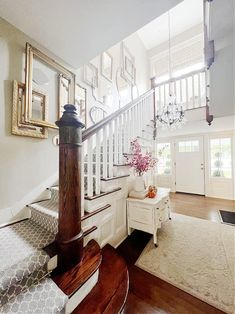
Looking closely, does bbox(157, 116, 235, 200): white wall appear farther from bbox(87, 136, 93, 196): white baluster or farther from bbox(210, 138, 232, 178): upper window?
bbox(87, 136, 93, 196): white baluster

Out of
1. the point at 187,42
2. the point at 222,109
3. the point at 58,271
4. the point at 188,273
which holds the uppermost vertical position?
the point at 187,42

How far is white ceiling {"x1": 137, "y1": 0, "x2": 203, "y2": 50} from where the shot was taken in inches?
163

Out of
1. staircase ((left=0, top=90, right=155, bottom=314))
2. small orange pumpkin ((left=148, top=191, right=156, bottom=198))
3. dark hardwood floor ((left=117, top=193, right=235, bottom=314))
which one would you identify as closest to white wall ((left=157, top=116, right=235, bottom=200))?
small orange pumpkin ((left=148, top=191, right=156, bottom=198))

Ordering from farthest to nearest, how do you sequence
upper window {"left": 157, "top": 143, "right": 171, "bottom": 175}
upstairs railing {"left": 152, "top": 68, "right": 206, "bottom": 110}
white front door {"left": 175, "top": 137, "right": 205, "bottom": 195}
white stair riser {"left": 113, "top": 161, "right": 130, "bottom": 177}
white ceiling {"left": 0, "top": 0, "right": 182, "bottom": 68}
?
upper window {"left": 157, "top": 143, "right": 171, "bottom": 175}
white front door {"left": 175, "top": 137, "right": 205, "bottom": 195}
upstairs railing {"left": 152, "top": 68, "right": 206, "bottom": 110}
white stair riser {"left": 113, "top": 161, "right": 130, "bottom": 177}
white ceiling {"left": 0, "top": 0, "right": 182, "bottom": 68}

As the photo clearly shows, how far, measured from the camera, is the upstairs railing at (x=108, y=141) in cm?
152

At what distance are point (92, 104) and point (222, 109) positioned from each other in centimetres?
212

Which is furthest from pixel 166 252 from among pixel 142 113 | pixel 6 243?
pixel 142 113

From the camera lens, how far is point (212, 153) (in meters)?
4.57

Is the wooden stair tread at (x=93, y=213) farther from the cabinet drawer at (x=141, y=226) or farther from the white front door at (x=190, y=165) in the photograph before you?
the white front door at (x=190, y=165)

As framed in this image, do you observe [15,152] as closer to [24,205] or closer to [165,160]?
[24,205]

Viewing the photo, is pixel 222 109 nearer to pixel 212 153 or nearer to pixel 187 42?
pixel 212 153

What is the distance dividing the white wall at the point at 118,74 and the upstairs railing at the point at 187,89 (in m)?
0.83

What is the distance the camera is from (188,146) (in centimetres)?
496

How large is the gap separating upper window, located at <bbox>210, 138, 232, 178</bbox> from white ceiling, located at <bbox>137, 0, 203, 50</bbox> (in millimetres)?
3727
